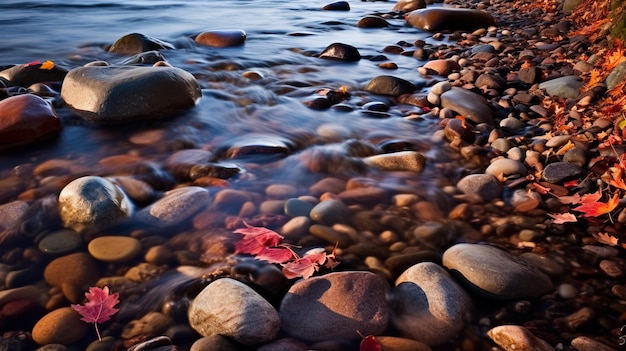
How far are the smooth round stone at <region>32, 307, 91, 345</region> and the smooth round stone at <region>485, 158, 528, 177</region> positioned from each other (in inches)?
102

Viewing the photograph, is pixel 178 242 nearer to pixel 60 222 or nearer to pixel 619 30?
pixel 60 222

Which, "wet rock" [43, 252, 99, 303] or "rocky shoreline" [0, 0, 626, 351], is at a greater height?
"rocky shoreline" [0, 0, 626, 351]

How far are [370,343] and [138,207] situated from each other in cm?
164

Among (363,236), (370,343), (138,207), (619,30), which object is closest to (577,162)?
(363,236)

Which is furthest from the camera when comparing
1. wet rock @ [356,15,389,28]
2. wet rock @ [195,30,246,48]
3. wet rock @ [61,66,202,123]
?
wet rock @ [356,15,389,28]

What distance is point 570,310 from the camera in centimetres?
194

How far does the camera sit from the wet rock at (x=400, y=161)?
3.24 metres

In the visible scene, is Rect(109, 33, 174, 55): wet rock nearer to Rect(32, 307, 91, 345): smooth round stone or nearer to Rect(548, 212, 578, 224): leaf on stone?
Rect(32, 307, 91, 345): smooth round stone

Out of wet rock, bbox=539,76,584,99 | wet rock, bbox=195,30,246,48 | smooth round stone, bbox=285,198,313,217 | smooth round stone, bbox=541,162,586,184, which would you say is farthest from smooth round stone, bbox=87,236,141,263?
wet rock, bbox=195,30,246,48

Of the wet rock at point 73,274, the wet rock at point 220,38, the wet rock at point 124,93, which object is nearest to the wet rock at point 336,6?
the wet rock at point 220,38

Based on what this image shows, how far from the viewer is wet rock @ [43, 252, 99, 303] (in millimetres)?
2029

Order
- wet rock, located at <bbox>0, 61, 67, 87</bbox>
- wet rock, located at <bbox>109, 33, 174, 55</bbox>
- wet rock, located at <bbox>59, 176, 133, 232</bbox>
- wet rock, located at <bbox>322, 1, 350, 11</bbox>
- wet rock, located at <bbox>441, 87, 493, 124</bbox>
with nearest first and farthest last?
wet rock, located at <bbox>59, 176, 133, 232</bbox>
wet rock, located at <bbox>441, 87, 493, 124</bbox>
wet rock, located at <bbox>0, 61, 67, 87</bbox>
wet rock, located at <bbox>109, 33, 174, 55</bbox>
wet rock, located at <bbox>322, 1, 350, 11</bbox>

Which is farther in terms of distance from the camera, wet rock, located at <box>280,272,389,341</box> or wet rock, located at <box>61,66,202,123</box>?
wet rock, located at <box>61,66,202,123</box>

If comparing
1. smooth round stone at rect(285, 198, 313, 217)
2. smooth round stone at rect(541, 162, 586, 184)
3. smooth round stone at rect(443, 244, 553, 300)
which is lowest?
smooth round stone at rect(285, 198, 313, 217)
